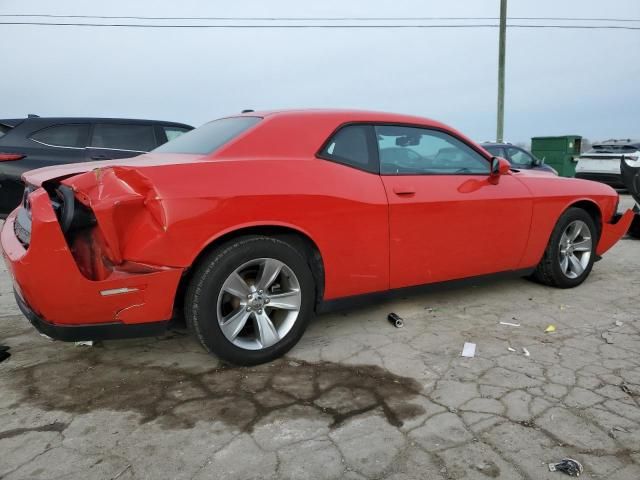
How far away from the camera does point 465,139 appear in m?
3.75

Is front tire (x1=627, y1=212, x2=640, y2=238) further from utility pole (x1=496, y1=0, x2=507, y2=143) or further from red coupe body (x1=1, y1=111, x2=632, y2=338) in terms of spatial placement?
utility pole (x1=496, y1=0, x2=507, y2=143)

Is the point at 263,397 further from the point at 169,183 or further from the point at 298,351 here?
the point at 169,183

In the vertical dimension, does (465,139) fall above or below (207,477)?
above

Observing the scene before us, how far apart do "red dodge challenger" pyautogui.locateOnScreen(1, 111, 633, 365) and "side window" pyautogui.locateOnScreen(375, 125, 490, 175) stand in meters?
0.01

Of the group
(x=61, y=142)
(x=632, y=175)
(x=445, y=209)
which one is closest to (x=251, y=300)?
(x=445, y=209)

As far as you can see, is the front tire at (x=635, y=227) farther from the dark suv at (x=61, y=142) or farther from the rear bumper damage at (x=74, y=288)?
the dark suv at (x=61, y=142)

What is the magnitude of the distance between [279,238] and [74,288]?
1115 millimetres

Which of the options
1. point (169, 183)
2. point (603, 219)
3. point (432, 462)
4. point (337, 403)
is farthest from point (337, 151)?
point (603, 219)

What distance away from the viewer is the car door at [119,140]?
20.5ft

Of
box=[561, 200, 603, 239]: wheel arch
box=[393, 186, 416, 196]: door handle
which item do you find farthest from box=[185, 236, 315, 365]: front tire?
box=[561, 200, 603, 239]: wheel arch

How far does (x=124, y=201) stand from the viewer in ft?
7.77

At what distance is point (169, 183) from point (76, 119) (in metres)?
4.59

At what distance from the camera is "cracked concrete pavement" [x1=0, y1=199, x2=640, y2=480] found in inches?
77.8

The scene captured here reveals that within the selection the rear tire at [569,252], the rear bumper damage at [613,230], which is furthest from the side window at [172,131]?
the rear bumper damage at [613,230]
